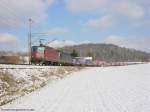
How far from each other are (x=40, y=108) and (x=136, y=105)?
163 inches

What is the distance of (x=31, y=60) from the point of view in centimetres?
6253

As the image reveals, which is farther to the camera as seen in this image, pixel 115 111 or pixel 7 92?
pixel 7 92

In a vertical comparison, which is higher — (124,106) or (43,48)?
(43,48)

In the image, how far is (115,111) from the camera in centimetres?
1277

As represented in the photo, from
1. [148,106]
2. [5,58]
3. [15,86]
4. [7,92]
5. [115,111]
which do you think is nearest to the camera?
[115,111]

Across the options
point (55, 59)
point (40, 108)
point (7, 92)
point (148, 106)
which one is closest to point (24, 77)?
point (7, 92)

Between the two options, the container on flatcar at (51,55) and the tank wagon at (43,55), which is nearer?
the tank wagon at (43,55)

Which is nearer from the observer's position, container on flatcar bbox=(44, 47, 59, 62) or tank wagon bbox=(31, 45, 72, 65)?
tank wagon bbox=(31, 45, 72, 65)

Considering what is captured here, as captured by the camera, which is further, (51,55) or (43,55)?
(51,55)

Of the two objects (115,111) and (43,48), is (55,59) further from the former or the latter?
(115,111)

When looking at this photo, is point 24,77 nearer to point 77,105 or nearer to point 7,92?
point 7,92

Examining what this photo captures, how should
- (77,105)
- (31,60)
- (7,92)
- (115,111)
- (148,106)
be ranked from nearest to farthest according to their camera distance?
1. (115,111)
2. (148,106)
3. (77,105)
4. (7,92)
5. (31,60)

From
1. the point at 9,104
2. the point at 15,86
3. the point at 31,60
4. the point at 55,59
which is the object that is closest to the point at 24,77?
the point at 15,86

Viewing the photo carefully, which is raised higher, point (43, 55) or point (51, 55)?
point (51, 55)
